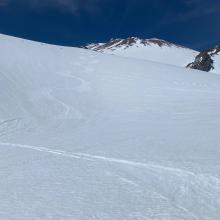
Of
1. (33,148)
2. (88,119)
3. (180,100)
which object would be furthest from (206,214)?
(180,100)

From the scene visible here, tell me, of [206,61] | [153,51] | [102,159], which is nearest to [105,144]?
[102,159]

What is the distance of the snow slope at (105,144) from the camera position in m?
3.22

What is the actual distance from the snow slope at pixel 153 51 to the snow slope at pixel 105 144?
117566mm

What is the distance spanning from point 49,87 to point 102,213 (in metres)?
8.62

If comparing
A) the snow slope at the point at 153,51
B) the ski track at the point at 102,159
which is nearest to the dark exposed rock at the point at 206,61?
the snow slope at the point at 153,51

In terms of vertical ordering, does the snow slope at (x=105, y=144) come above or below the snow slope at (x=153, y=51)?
below

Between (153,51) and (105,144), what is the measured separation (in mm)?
144770

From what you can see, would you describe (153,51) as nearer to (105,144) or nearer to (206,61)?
(206,61)

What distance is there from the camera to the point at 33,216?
9.77 feet

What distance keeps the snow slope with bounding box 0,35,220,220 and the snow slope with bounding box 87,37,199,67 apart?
117566 mm

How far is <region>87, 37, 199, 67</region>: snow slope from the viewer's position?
134 metres

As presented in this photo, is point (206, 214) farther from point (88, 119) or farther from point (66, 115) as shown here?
point (66, 115)

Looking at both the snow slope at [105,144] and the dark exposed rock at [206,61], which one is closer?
the snow slope at [105,144]

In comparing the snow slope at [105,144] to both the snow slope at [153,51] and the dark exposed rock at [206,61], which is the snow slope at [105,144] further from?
the snow slope at [153,51]
